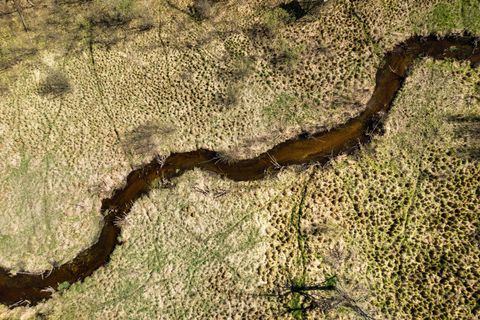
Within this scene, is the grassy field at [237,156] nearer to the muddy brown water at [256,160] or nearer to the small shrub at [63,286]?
the small shrub at [63,286]

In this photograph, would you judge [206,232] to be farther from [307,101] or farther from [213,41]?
[213,41]

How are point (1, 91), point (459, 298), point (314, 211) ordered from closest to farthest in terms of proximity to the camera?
point (459, 298), point (314, 211), point (1, 91)

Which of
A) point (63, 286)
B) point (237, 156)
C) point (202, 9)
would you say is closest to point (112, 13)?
point (202, 9)

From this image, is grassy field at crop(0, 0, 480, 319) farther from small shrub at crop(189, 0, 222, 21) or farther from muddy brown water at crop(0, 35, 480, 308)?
muddy brown water at crop(0, 35, 480, 308)

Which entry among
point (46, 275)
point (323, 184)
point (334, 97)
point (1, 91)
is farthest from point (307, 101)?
point (1, 91)

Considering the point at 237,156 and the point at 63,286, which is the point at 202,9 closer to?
the point at 237,156

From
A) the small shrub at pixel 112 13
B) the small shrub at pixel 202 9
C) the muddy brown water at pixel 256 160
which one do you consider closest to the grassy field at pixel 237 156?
the small shrub at pixel 202 9
